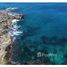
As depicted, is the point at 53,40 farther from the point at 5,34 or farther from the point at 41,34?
the point at 5,34

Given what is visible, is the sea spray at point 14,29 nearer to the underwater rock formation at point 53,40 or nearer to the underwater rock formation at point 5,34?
the underwater rock formation at point 5,34

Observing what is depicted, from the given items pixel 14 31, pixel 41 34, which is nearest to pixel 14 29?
pixel 14 31

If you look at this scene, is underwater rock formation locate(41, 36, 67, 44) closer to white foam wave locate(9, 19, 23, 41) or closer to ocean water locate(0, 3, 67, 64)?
ocean water locate(0, 3, 67, 64)

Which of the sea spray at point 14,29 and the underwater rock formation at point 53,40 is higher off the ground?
the sea spray at point 14,29

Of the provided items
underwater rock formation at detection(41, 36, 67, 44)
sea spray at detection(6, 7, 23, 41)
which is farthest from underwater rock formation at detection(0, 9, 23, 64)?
underwater rock formation at detection(41, 36, 67, 44)

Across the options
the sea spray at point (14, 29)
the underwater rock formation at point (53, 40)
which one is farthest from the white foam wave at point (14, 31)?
the underwater rock formation at point (53, 40)
